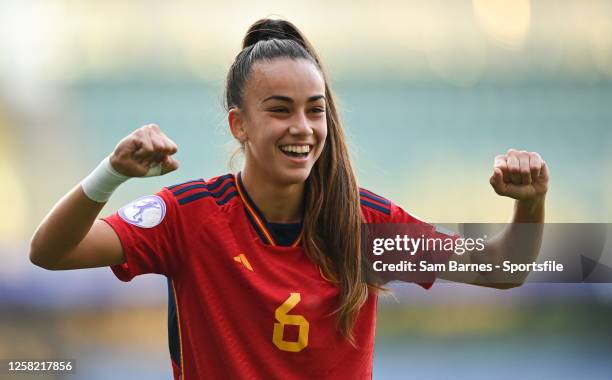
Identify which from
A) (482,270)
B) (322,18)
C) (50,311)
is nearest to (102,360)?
(50,311)

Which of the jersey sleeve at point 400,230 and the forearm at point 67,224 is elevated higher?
the jersey sleeve at point 400,230

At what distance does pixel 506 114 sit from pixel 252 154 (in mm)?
2456

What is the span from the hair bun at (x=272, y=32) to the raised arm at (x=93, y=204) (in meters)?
0.45

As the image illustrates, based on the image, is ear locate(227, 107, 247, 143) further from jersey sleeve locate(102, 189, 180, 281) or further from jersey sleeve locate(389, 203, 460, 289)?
jersey sleeve locate(389, 203, 460, 289)

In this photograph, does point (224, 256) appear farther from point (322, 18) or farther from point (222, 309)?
point (322, 18)

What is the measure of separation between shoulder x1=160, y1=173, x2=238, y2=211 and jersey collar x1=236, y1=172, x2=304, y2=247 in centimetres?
2

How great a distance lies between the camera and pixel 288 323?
1497mm

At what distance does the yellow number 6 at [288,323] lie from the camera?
4.91 feet

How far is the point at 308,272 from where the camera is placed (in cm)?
155

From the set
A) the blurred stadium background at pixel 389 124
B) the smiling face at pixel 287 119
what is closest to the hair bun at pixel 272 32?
the smiling face at pixel 287 119

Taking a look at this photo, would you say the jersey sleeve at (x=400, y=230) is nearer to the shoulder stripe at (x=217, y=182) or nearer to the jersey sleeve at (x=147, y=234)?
the shoulder stripe at (x=217, y=182)

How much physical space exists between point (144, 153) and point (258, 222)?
346 mm

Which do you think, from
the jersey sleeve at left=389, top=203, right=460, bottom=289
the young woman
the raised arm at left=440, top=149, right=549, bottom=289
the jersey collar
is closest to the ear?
the young woman

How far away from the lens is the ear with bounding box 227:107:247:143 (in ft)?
5.28
